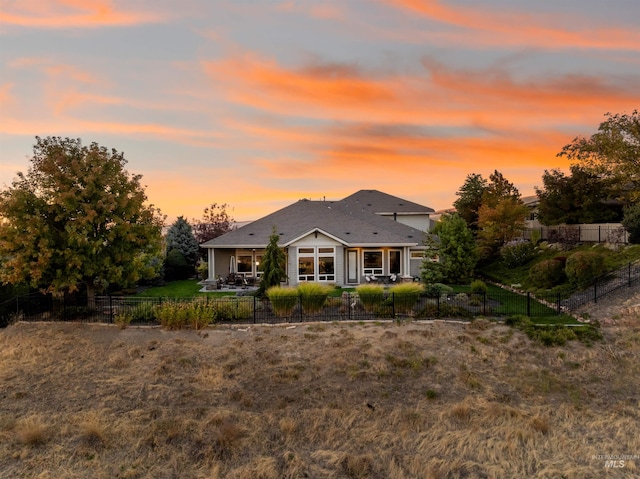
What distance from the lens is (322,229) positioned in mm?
27703

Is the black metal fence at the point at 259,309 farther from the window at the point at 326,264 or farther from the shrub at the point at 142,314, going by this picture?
the window at the point at 326,264

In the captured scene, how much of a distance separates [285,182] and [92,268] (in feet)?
81.4

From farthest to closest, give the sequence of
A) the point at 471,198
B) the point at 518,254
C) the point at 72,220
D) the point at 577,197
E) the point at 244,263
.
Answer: the point at 471,198 → the point at 577,197 → the point at 518,254 → the point at 244,263 → the point at 72,220

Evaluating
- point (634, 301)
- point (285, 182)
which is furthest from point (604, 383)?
point (285, 182)

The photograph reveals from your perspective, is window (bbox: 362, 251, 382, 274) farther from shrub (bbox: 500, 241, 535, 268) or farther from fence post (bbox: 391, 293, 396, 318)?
shrub (bbox: 500, 241, 535, 268)

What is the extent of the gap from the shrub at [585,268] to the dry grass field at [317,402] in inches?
185

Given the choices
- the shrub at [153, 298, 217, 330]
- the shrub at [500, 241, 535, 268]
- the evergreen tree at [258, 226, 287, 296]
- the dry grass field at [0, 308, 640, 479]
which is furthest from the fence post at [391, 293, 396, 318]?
the shrub at [500, 241, 535, 268]

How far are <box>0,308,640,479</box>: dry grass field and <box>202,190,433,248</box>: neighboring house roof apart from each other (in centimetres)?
1232

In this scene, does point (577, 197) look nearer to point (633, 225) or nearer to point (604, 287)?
point (633, 225)

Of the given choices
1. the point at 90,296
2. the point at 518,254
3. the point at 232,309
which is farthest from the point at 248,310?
the point at 518,254

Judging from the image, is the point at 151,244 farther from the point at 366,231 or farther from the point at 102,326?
the point at 366,231

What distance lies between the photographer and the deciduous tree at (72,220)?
15430 millimetres

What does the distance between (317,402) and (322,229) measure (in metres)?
18.0
